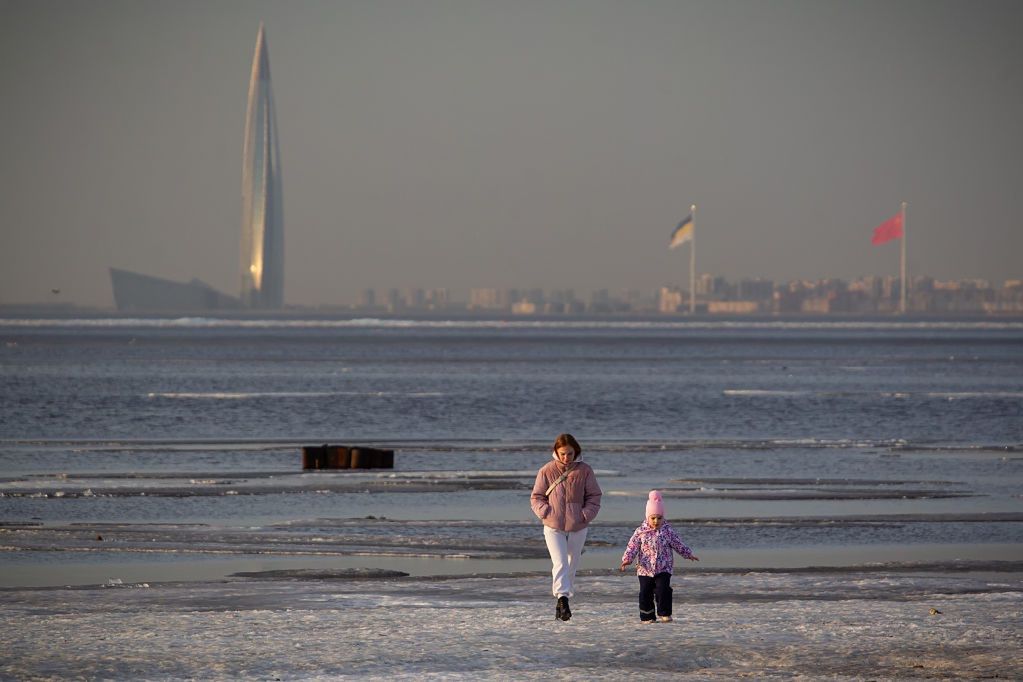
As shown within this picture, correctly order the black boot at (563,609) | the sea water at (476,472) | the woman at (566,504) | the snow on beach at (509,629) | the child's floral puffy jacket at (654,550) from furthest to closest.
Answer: the sea water at (476,472), the woman at (566,504), the child's floral puffy jacket at (654,550), the black boot at (563,609), the snow on beach at (509,629)

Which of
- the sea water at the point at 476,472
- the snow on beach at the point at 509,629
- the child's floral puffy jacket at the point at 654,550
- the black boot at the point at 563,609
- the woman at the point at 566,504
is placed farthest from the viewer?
the sea water at the point at 476,472

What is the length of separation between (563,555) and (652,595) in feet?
2.63

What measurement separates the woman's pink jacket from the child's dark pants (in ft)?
2.35

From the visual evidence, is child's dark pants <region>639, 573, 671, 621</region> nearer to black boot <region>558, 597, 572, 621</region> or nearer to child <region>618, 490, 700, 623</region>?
child <region>618, 490, 700, 623</region>

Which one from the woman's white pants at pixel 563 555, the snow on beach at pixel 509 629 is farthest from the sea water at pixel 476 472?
the woman's white pants at pixel 563 555

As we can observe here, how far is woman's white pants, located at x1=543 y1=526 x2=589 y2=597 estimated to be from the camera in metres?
13.0

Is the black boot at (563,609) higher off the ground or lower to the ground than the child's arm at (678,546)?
lower

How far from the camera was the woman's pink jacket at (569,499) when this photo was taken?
13.1 meters

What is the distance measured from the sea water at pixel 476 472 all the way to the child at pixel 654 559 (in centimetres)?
335

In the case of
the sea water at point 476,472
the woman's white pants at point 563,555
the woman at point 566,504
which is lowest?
the sea water at point 476,472

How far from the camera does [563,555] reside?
13.1m

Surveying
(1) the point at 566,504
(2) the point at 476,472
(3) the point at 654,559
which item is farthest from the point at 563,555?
(2) the point at 476,472

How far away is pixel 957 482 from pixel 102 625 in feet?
57.2

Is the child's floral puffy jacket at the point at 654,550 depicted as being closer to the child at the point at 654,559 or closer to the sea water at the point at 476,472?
the child at the point at 654,559
